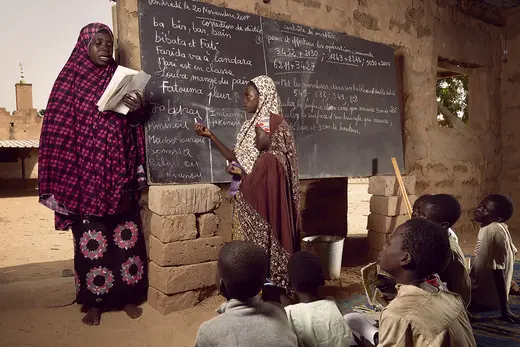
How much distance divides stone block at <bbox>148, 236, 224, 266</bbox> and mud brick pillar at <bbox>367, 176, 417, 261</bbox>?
81.5 inches

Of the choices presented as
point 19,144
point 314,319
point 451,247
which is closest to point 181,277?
point 314,319

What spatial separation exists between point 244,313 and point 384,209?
3.33 meters

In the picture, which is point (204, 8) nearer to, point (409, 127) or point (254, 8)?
point (254, 8)

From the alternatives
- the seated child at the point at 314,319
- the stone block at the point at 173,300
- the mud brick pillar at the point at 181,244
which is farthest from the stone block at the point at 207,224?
the seated child at the point at 314,319

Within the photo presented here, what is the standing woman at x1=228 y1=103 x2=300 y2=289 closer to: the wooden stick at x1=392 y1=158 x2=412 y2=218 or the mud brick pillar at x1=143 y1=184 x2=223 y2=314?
the mud brick pillar at x1=143 y1=184 x2=223 y2=314

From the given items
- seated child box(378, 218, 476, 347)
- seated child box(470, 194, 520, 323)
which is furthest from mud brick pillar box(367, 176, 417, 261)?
seated child box(378, 218, 476, 347)

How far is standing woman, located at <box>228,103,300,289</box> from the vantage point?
2.91m

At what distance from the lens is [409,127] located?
5.16 meters

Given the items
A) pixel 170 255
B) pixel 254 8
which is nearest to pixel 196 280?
pixel 170 255

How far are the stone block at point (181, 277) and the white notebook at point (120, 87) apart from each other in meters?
1.23

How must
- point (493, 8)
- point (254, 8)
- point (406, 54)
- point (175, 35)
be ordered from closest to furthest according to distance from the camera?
point (175, 35), point (254, 8), point (406, 54), point (493, 8)

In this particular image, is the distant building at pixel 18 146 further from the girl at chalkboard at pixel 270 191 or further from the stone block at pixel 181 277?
the girl at chalkboard at pixel 270 191

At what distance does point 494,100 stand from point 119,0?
19.8 ft

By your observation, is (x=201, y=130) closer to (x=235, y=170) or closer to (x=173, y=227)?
(x=235, y=170)
